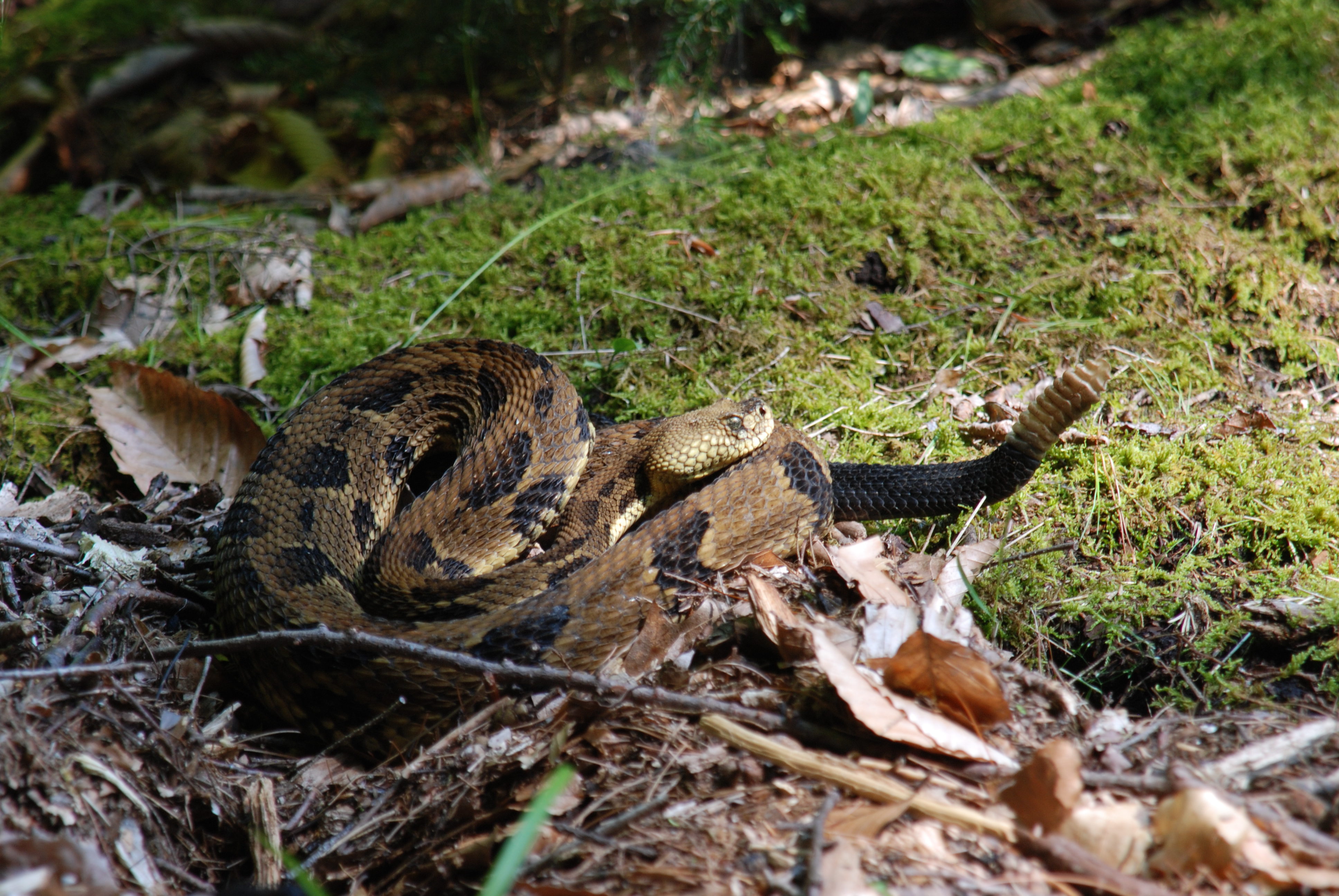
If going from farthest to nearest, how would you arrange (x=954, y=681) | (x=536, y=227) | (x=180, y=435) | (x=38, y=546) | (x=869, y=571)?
1. (x=536, y=227)
2. (x=180, y=435)
3. (x=38, y=546)
4. (x=869, y=571)
5. (x=954, y=681)

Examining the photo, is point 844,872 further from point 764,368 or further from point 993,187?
point 993,187

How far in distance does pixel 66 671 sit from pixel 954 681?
2250mm

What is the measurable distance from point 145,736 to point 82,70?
24.3ft

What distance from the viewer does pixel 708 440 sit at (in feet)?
11.4

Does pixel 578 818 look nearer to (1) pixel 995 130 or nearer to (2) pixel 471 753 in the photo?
(2) pixel 471 753

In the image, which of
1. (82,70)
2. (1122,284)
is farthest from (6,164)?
(1122,284)

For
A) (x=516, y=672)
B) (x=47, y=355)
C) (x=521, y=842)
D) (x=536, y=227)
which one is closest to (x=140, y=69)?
(x=47, y=355)

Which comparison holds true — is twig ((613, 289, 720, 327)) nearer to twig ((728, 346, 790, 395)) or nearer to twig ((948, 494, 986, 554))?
twig ((728, 346, 790, 395))

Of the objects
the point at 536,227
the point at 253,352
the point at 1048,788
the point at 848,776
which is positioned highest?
the point at 536,227

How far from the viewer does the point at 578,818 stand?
2.02m

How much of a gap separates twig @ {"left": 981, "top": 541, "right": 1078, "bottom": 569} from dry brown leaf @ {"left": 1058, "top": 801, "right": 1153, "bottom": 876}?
4.30 ft

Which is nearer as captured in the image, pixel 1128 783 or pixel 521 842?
pixel 521 842

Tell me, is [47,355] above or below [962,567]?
below

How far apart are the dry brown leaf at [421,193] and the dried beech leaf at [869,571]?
3.88 m
